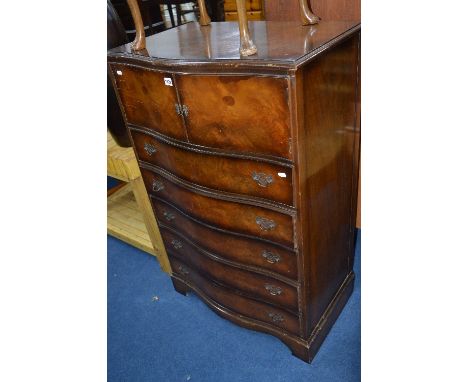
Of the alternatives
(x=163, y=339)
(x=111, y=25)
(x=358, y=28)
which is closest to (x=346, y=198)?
(x=358, y=28)

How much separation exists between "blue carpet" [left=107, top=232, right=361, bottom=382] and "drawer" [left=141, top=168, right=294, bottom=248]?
725mm

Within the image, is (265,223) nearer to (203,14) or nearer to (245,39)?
(245,39)

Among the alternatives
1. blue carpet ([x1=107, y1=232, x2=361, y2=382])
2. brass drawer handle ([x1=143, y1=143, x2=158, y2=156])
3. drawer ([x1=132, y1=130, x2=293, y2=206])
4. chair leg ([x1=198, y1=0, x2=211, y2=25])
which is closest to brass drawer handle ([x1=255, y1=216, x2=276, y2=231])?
drawer ([x1=132, y1=130, x2=293, y2=206])

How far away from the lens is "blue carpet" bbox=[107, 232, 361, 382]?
1789 mm

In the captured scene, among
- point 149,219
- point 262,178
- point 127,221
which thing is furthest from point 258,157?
point 127,221

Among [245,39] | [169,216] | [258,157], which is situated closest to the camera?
[245,39]

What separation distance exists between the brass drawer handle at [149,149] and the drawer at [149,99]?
0.10 m

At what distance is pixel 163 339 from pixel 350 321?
98 cm

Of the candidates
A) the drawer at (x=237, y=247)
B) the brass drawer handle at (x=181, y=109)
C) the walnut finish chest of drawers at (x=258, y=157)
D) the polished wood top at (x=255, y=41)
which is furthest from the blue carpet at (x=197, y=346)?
the polished wood top at (x=255, y=41)

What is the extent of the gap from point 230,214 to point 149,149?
0.48m

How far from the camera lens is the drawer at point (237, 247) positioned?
149 cm

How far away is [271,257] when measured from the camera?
4.99ft

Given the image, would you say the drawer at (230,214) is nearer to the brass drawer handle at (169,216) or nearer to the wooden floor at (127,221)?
the brass drawer handle at (169,216)
